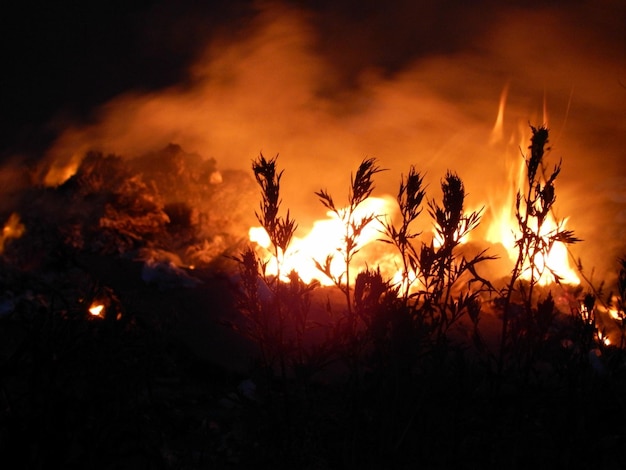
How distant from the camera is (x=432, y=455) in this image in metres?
3.13

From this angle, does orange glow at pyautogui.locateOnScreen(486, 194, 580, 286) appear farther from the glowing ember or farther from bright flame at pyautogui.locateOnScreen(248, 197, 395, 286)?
bright flame at pyautogui.locateOnScreen(248, 197, 395, 286)

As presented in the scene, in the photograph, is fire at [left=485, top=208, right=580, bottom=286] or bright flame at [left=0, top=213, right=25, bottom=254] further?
bright flame at [left=0, top=213, right=25, bottom=254]

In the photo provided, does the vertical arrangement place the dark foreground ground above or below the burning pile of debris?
below

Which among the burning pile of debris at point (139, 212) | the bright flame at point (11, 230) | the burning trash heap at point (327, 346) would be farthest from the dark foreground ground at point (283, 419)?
the bright flame at point (11, 230)

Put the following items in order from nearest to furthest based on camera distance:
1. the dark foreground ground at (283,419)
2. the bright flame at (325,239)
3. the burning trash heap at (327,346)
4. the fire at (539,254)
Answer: the dark foreground ground at (283,419) < the burning trash heap at (327,346) < the fire at (539,254) < the bright flame at (325,239)

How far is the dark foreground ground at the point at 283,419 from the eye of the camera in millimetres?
2412

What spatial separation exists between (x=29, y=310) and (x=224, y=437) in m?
4.29

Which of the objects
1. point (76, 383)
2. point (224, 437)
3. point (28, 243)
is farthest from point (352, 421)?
point (28, 243)

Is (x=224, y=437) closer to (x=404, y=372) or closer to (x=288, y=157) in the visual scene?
(x=404, y=372)

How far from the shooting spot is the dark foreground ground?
2412 mm

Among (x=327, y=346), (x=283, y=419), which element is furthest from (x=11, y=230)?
(x=327, y=346)

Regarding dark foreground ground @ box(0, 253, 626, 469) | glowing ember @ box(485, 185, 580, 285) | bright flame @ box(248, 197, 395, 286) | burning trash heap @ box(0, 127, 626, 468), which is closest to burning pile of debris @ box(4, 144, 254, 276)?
burning trash heap @ box(0, 127, 626, 468)

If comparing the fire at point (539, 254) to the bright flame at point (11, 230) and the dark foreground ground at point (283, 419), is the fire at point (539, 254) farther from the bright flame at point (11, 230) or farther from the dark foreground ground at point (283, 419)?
the bright flame at point (11, 230)

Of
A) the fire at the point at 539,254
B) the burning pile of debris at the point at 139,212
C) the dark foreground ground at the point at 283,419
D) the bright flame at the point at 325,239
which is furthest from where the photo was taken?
the bright flame at the point at 325,239
